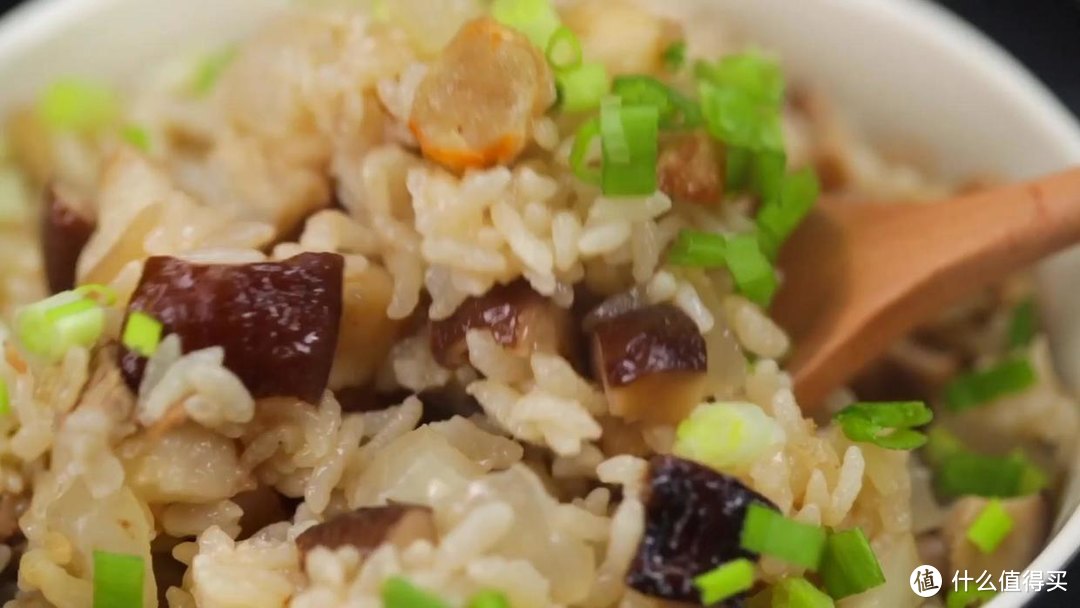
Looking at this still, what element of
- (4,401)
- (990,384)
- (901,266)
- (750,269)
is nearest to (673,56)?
(750,269)

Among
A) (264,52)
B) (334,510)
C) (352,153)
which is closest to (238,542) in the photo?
(334,510)

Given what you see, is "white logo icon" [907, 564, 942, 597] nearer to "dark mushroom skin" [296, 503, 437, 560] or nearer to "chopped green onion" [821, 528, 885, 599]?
"chopped green onion" [821, 528, 885, 599]

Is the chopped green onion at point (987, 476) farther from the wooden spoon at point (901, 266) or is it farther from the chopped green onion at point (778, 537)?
the chopped green onion at point (778, 537)

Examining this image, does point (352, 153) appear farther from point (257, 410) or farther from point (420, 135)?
point (257, 410)

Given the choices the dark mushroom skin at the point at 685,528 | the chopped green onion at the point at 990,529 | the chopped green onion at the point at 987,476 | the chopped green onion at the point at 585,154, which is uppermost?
the chopped green onion at the point at 585,154

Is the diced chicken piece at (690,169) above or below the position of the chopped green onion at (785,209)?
above

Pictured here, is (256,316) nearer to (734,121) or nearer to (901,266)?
(734,121)

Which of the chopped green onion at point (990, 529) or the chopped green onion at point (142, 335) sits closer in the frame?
the chopped green onion at point (142, 335)

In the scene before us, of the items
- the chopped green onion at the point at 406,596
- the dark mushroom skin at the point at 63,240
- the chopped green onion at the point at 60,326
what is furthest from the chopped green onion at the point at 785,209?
the dark mushroom skin at the point at 63,240
